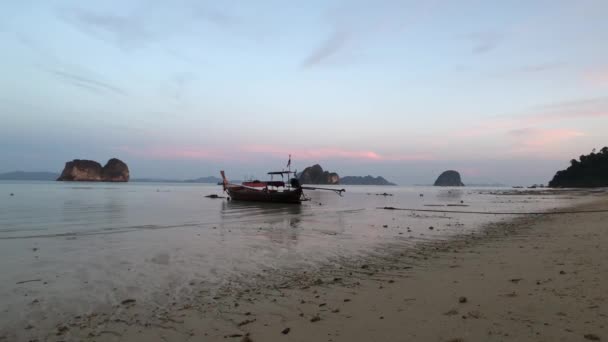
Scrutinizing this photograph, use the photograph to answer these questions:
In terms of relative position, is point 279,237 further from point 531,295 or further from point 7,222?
point 7,222

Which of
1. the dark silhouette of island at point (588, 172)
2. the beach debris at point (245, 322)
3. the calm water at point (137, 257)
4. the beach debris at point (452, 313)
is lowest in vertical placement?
the calm water at point (137, 257)

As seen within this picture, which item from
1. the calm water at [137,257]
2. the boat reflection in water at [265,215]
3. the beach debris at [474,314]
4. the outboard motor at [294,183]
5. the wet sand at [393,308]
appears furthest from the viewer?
the outboard motor at [294,183]

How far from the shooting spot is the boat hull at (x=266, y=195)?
4450 cm

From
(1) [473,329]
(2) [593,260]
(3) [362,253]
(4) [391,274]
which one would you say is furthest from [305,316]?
(2) [593,260]

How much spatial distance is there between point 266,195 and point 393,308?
135ft

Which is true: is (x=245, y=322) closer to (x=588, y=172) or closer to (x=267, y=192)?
(x=267, y=192)

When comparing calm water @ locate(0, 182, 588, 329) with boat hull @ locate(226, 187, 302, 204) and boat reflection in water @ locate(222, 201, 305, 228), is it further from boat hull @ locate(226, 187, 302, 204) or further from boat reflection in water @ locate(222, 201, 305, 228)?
boat hull @ locate(226, 187, 302, 204)

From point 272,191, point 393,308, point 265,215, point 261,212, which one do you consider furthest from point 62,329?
point 272,191

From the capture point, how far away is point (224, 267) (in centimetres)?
969

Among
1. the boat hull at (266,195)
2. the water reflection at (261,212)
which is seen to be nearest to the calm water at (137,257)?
the water reflection at (261,212)

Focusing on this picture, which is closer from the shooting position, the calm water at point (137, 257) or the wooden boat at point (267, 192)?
the calm water at point (137, 257)

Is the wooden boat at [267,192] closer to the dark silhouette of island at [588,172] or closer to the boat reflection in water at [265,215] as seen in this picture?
the boat reflection in water at [265,215]

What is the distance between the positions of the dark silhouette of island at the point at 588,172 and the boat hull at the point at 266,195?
5400 inches

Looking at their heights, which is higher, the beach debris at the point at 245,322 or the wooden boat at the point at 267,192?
the wooden boat at the point at 267,192
